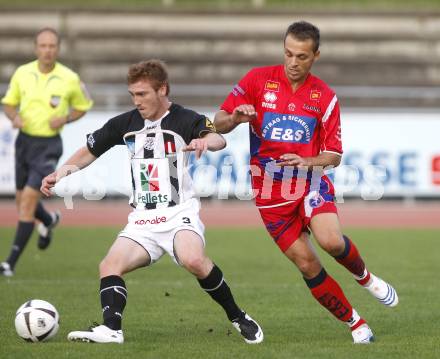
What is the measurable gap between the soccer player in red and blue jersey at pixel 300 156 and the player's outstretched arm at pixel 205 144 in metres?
0.29

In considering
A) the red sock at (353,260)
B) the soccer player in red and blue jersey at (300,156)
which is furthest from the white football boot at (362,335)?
the red sock at (353,260)

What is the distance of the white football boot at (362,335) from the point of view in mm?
7043

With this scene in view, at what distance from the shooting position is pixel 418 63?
2455 centimetres

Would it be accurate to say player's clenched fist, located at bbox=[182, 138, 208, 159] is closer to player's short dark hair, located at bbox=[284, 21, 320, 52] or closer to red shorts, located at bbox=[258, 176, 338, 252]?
red shorts, located at bbox=[258, 176, 338, 252]

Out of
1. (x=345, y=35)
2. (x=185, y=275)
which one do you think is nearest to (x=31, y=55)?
(x=345, y=35)

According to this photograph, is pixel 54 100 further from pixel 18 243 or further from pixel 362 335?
pixel 362 335

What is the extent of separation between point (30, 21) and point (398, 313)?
18.8 metres

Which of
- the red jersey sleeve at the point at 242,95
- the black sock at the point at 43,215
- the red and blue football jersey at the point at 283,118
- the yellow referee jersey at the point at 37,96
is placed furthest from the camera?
the black sock at the point at 43,215

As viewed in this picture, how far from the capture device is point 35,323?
6820mm

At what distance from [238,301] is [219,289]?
229 centimetres

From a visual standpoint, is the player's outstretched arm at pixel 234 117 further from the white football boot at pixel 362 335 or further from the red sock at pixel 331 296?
the white football boot at pixel 362 335

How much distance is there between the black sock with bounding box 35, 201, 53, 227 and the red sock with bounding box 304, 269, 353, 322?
228 inches

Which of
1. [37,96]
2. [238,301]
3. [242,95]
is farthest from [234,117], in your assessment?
[37,96]

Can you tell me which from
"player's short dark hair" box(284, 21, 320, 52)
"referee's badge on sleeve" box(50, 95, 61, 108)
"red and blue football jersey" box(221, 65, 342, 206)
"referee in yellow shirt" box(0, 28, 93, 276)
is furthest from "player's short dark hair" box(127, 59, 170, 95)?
"referee's badge on sleeve" box(50, 95, 61, 108)
